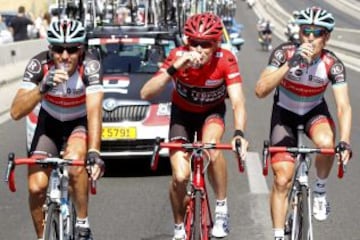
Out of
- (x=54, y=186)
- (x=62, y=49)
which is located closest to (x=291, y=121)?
(x=62, y=49)

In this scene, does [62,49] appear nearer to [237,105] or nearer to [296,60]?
[237,105]

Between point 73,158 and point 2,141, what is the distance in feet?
26.4

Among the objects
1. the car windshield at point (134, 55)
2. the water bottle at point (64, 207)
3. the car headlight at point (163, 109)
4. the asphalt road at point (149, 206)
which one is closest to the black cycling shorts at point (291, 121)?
the asphalt road at point (149, 206)

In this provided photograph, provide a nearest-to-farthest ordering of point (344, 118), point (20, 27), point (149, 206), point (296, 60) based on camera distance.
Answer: point (296, 60), point (344, 118), point (149, 206), point (20, 27)

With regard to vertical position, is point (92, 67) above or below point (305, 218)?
above

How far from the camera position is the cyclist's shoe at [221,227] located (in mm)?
6879

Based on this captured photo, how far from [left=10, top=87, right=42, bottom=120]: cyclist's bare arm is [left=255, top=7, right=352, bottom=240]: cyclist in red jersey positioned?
1.65 meters

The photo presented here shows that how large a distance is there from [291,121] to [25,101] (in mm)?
2194

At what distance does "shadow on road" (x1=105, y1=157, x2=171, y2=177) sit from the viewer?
11188mm

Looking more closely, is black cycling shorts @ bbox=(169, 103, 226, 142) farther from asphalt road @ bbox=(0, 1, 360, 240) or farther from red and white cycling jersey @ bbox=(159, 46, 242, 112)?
asphalt road @ bbox=(0, 1, 360, 240)

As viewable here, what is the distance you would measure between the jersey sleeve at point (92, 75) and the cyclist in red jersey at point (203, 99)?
427 mm

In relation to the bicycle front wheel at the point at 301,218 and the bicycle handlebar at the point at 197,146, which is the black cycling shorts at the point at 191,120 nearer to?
the bicycle handlebar at the point at 197,146

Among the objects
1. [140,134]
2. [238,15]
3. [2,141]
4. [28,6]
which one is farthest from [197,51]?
[238,15]

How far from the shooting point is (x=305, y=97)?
23.0ft
